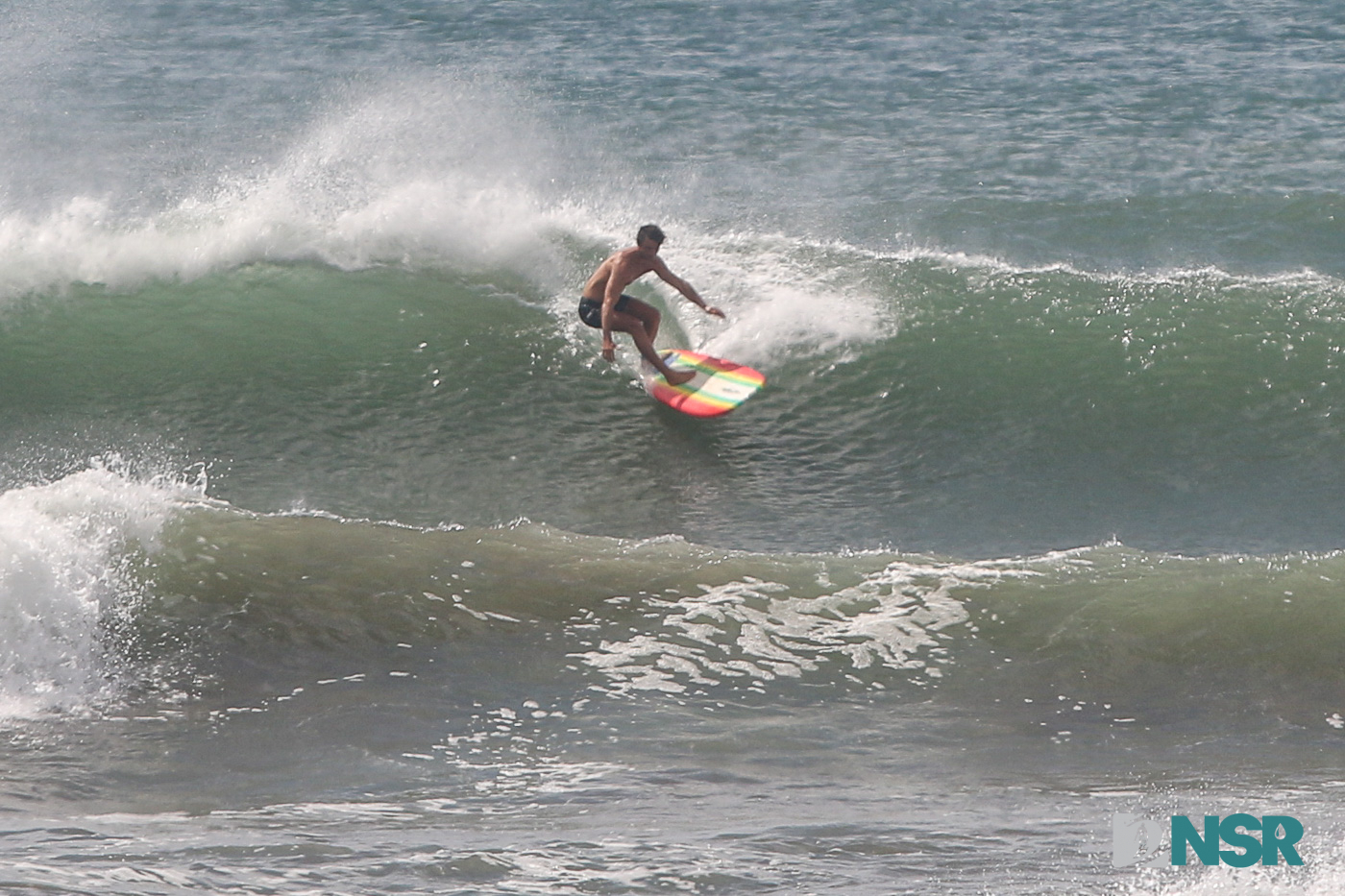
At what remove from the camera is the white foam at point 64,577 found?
26.5 ft

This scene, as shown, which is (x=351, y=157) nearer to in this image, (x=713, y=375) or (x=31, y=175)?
(x=31, y=175)

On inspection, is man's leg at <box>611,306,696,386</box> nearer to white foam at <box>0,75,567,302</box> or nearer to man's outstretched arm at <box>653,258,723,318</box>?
man's outstretched arm at <box>653,258,723,318</box>

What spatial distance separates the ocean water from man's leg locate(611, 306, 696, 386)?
12.1 inches

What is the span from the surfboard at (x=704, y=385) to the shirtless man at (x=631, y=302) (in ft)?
0.29

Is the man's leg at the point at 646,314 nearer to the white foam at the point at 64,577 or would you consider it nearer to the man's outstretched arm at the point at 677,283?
the man's outstretched arm at the point at 677,283

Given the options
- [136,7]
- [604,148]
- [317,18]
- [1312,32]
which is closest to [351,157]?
[604,148]

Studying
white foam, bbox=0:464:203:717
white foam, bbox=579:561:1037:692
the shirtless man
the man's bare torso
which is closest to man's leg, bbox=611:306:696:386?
the shirtless man

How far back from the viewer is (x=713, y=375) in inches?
462

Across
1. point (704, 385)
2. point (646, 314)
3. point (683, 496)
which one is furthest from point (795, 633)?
point (646, 314)

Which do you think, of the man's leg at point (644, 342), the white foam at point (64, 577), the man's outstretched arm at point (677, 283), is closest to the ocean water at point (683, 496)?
the white foam at point (64, 577)

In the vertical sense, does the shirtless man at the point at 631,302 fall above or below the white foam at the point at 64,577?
above

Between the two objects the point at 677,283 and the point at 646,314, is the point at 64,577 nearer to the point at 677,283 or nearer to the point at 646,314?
the point at 646,314

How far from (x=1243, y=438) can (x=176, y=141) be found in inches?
567

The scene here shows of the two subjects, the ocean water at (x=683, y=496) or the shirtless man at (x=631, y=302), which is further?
the shirtless man at (x=631, y=302)
